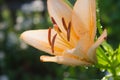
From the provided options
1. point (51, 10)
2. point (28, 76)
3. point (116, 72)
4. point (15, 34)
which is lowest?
point (28, 76)

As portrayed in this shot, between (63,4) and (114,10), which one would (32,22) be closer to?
(114,10)

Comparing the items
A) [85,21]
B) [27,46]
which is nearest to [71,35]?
[85,21]

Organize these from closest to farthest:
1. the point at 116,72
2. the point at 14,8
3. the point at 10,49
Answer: the point at 116,72, the point at 10,49, the point at 14,8

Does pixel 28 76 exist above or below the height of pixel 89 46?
below

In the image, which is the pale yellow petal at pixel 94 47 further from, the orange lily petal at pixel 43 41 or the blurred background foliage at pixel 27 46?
the blurred background foliage at pixel 27 46

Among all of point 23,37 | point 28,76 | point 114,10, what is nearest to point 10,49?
point 28,76

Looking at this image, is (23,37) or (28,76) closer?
(23,37)

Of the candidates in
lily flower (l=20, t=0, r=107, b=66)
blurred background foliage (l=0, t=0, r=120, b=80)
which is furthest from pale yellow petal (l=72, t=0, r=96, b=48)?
blurred background foliage (l=0, t=0, r=120, b=80)

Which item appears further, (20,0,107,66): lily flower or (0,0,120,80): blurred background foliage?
(0,0,120,80): blurred background foliage

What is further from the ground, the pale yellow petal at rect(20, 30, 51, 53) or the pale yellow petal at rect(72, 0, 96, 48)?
the pale yellow petal at rect(72, 0, 96, 48)

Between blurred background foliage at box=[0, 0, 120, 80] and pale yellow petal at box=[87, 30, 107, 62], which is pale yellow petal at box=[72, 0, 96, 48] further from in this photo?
blurred background foliage at box=[0, 0, 120, 80]
